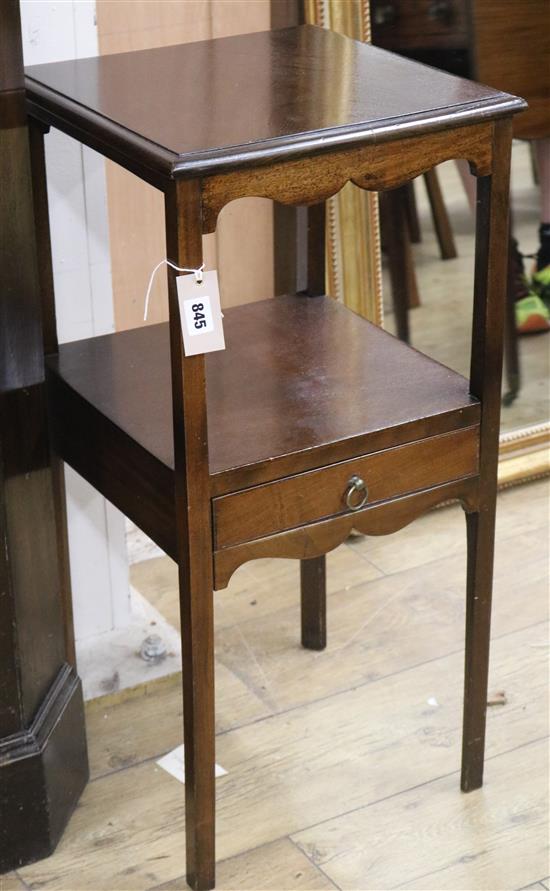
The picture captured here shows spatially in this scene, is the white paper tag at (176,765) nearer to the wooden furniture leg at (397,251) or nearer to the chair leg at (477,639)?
the chair leg at (477,639)

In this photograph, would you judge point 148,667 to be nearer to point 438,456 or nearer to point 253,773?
point 253,773

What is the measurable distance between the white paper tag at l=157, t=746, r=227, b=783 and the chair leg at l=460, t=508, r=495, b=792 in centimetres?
33

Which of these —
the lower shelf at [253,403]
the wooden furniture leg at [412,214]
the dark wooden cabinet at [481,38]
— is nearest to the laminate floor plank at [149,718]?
the lower shelf at [253,403]

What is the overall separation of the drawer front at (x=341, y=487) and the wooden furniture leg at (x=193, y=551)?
0.11 feet

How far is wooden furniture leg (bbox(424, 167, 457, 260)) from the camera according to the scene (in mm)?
2359

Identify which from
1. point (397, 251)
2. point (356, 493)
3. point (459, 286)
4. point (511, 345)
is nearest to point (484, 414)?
point (356, 493)

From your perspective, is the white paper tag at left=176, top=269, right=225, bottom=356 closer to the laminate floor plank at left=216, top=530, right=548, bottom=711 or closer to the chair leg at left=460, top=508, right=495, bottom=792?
the chair leg at left=460, top=508, right=495, bottom=792

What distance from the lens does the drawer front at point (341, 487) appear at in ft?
4.87

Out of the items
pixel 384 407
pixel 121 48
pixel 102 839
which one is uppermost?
pixel 121 48

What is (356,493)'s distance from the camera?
1.55 metres

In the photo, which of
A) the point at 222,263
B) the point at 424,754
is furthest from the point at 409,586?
the point at 222,263

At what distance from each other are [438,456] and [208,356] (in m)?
0.32

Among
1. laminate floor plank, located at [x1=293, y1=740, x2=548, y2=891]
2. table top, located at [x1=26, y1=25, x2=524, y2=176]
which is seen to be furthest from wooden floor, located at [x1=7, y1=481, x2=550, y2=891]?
table top, located at [x1=26, y1=25, x2=524, y2=176]

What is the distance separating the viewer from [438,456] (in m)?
1.60
